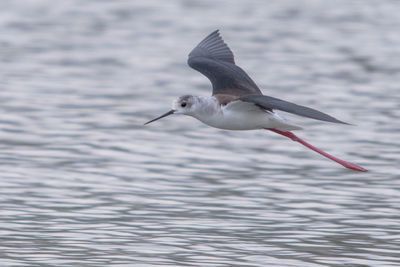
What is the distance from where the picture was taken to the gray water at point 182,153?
9336 millimetres

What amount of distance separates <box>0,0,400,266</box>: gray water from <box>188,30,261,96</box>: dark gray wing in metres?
1.04

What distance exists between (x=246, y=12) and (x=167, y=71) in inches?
286

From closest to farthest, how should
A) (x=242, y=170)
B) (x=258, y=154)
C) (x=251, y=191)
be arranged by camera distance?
(x=251, y=191)
(x=242, y=170)
(x=258, y=154)

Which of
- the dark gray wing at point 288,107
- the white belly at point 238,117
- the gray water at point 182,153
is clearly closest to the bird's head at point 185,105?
the white belly at point 238,117

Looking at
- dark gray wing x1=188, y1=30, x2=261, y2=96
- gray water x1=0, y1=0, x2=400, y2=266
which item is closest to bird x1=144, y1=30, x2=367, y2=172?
dark gray wing x1=188, y1=30, x2=261, y2=96

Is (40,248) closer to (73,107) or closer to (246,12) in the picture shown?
(73,107)

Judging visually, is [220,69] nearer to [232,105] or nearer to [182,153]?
[232,105]

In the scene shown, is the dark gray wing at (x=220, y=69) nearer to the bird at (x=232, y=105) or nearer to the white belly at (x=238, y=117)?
the bird at (x=232, y=105)

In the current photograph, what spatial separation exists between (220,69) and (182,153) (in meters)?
1.70

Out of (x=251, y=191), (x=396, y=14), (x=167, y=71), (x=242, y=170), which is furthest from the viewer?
(x=396, y=14)

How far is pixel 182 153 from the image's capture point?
13.0 m

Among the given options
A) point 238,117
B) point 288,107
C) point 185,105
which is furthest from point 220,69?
point 288,107

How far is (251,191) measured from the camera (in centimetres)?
1132

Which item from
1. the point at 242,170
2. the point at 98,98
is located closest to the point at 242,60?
the point at 98,98
